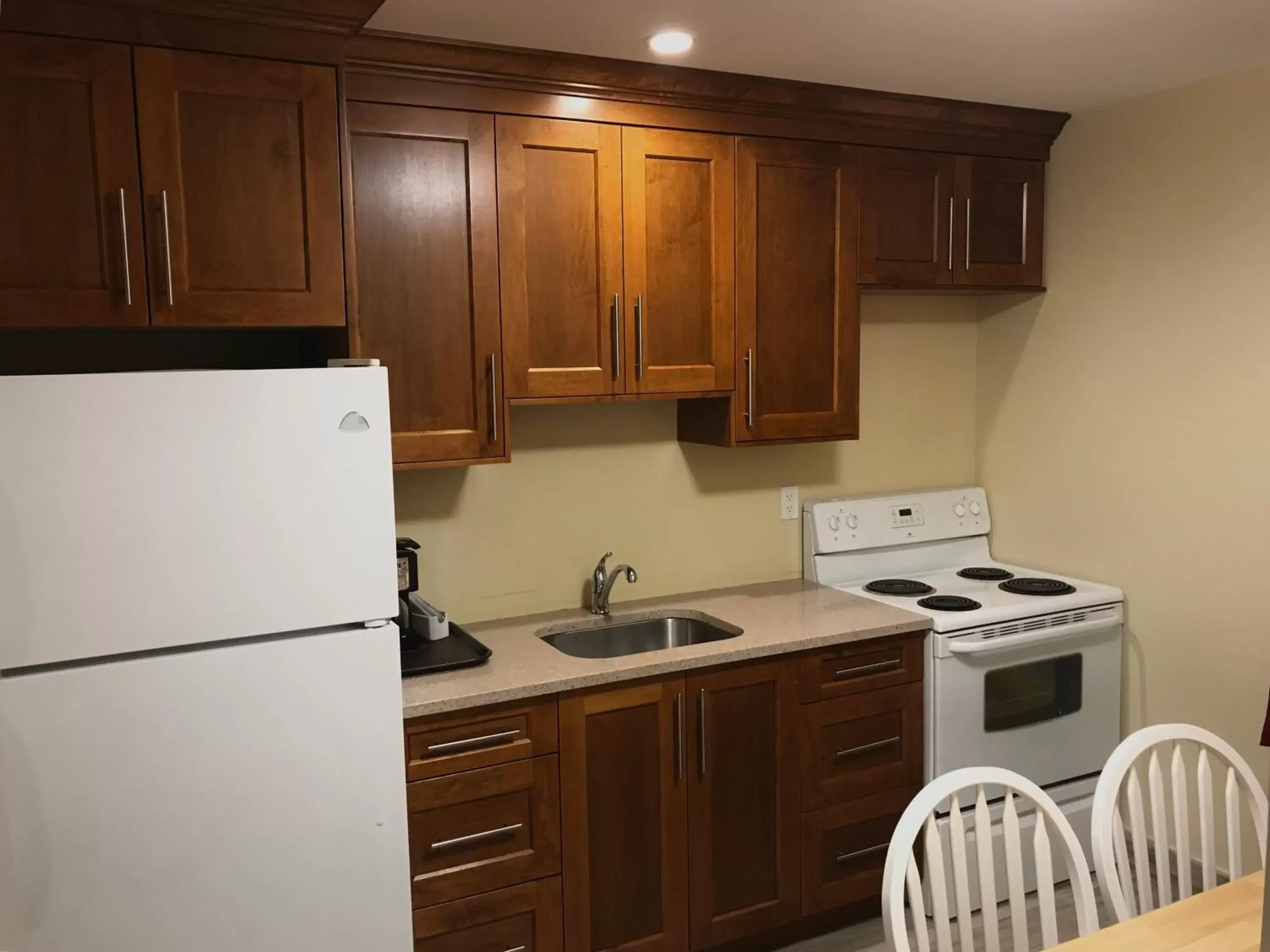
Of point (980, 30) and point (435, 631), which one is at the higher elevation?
point (980, 30)

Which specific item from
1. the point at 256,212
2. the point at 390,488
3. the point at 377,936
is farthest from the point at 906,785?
the point at 256,212

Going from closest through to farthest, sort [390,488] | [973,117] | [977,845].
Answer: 1. [977,845]
2. [390,488]
3. [973,117]

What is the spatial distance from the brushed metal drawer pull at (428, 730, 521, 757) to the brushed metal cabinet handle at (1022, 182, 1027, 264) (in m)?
2.21

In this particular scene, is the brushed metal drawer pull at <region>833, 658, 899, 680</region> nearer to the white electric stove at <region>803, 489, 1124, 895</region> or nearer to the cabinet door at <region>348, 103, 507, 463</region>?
the white electric stove at <region>803, 489, 1124, 895</region>

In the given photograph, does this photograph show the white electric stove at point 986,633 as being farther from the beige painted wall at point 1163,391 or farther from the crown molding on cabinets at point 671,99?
the crown molding on cabinets at point 671,99

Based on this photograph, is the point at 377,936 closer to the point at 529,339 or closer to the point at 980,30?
the point at 529,339

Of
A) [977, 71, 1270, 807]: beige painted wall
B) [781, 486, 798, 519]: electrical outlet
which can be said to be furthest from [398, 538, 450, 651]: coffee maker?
[977, 71, 1270, 807]: beige painted wall

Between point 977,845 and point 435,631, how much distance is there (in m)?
1.42

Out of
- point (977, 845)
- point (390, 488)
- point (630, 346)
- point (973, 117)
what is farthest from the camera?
point (973, 117)

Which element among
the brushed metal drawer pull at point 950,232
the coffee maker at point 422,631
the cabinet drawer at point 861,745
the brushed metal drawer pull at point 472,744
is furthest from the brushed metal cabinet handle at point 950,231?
the brushed metal drawer pull at point 472,744

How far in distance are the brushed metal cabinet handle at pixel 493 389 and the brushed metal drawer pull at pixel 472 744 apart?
0.74 meters

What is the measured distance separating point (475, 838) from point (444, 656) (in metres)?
0.42

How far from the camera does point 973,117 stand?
3119 mm

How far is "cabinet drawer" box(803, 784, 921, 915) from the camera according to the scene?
2789mm
